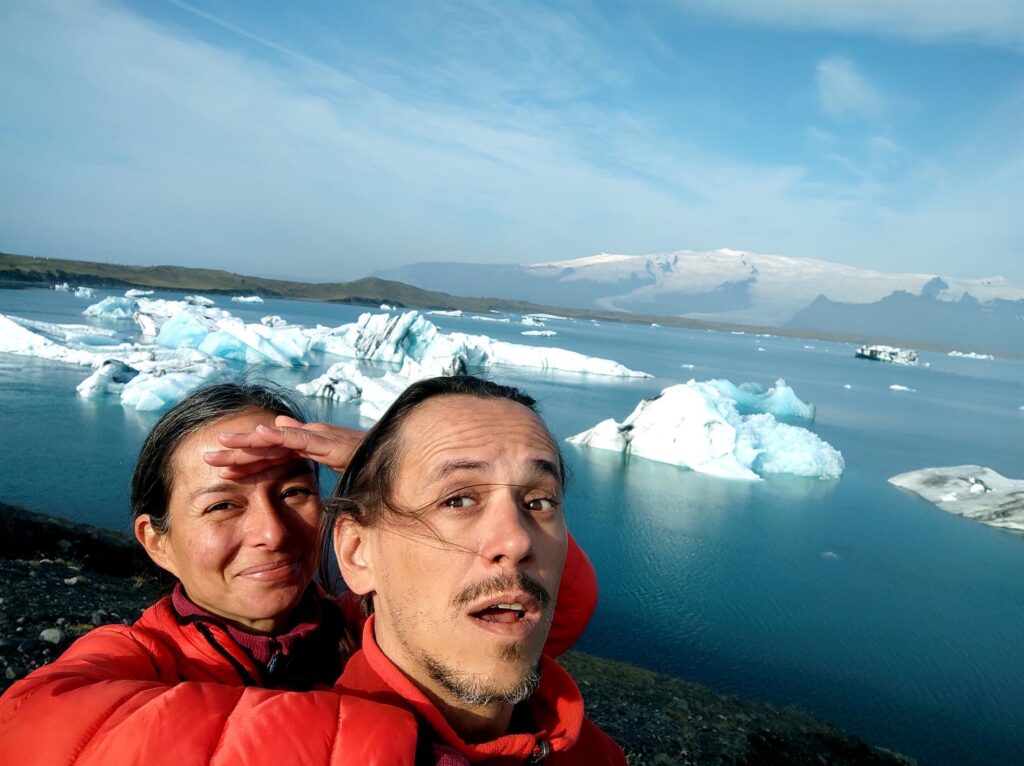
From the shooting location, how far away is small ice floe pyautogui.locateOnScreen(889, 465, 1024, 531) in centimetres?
1365

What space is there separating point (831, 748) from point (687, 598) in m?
3.40

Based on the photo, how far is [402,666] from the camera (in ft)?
3.30

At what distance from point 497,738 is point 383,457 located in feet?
1.55

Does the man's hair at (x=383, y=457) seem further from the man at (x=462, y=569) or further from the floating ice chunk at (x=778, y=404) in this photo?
the floating ice chunk at (x=778, y=404)

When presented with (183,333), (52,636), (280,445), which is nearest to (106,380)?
(183,333)

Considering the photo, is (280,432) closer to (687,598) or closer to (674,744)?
(674,744)

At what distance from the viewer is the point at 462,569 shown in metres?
0.98

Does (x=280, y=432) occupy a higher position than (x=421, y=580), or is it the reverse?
(x=280, y=432)

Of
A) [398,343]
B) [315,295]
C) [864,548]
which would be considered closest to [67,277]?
[315,295]

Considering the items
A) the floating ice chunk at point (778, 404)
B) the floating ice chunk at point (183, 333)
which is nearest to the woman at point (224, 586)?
the floating ice chunk at point (778, 404)

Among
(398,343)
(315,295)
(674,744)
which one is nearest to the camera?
(674,744)

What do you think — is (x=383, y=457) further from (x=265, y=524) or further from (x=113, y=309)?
(x=113, y=309)

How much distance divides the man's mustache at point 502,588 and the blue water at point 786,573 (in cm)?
200

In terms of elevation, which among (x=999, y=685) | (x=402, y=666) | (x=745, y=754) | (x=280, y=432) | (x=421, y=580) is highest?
(x=280, y=432)
